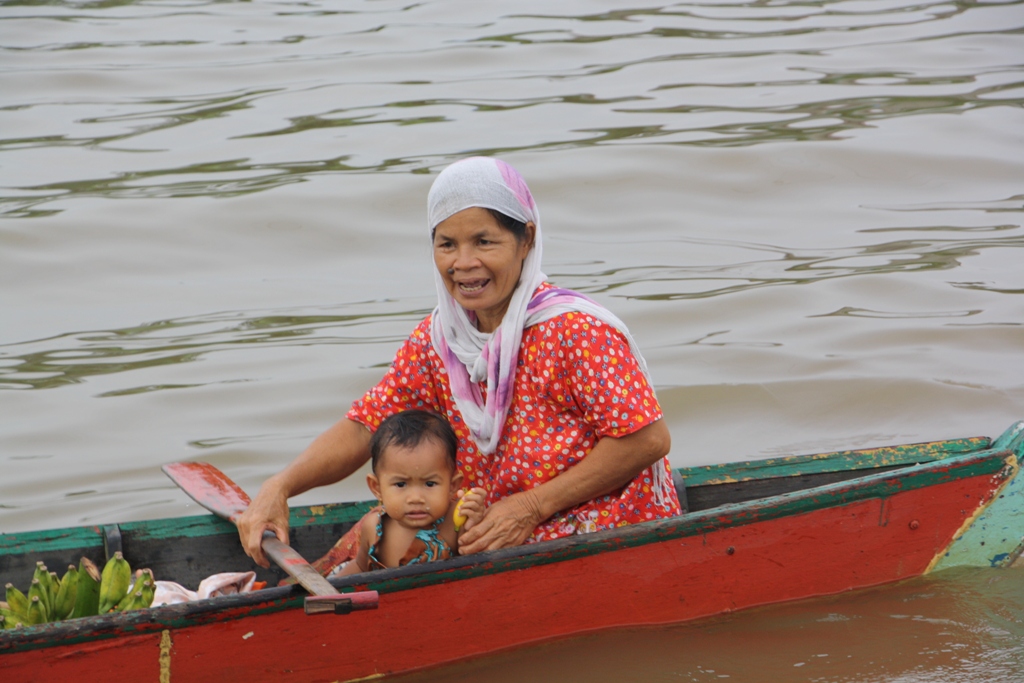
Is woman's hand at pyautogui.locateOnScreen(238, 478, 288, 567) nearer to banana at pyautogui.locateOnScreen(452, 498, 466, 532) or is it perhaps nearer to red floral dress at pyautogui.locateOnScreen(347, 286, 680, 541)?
red floral dress at pyautogui.locateOnScreen(347, 286, 680, 541)

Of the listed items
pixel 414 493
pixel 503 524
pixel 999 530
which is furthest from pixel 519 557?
pixel 999 530

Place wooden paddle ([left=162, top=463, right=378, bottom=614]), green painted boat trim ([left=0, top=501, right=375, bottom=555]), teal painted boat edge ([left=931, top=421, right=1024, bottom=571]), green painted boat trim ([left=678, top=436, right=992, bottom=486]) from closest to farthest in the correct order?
wooden paddle ([left=162, top=463, right=378, bottom=614])
green painted boat trim ([left=0, top=501, right=375, bottom=555])
teal painted boat edge ([left=931, top=421, right=1024, bottom=571])
green painted boat trim ([left=678, top=436, right=992, bottom=486])

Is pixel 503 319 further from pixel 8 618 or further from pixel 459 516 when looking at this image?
pixel 8 618

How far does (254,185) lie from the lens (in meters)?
9.96

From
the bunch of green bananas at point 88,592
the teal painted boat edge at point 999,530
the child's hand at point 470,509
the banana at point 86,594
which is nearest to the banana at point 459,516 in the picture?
the child's hand at point 470,509

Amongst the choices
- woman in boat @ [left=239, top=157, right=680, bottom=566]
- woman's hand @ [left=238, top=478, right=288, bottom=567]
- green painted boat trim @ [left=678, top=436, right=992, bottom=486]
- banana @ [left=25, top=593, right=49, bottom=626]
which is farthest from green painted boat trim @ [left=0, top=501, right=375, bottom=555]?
green painted boat trim @ [left=678, top=436, right=992, bottom=486]

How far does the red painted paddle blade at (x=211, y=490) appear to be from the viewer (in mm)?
3764

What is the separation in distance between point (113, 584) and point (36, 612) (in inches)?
8.6

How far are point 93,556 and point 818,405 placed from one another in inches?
150

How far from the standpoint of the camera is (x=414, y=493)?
343 centimetres

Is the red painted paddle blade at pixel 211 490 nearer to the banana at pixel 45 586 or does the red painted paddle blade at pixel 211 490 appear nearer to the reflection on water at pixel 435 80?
the banana at pixel 45 586

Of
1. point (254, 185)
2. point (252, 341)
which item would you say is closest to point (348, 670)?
point (252, 341)

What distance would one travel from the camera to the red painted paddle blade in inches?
148

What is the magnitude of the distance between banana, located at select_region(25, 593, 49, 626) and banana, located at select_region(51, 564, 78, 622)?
0.09 meters
